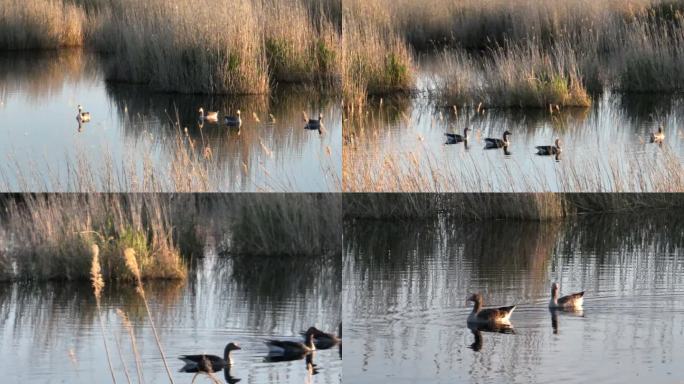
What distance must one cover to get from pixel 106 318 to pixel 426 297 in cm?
223

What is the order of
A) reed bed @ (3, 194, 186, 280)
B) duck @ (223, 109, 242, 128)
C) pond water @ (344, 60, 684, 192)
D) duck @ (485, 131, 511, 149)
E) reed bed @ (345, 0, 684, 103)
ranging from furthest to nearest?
reed bed @ (345, 0, 684, 103)
duck @ (223, 109, 242, 128)
duck @ (485, 131, 511, 149)
reed bed @ (3, 194, 186, 280)
pond water @ (344, 60, 684, 192)

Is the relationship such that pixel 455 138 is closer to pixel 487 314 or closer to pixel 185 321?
pixel 487 314

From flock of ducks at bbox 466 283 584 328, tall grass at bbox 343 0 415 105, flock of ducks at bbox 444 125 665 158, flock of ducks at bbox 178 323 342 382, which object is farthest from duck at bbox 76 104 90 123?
flock of ducks at bbox 466 283 584 328

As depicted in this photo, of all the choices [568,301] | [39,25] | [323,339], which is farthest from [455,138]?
[39,25]

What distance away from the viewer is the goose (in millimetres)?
7066

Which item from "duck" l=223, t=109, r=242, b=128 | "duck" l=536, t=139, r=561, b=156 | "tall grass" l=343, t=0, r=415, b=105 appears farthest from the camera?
"tall grass" l=343, t=0, r=415, b=105

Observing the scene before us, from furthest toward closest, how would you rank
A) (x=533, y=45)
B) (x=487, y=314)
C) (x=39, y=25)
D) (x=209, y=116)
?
(x=39, y=25) → (x=533, y=45) → (x=209, y=116) → (x=487, y=314)

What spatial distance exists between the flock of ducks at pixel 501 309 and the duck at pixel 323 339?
85 cm

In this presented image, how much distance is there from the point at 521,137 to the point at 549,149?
936 millimetres

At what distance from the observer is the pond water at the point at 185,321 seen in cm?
648

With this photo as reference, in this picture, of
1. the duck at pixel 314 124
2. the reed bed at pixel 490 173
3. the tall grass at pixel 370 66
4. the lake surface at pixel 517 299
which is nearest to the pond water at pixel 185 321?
the lake surface at pixel 517 299

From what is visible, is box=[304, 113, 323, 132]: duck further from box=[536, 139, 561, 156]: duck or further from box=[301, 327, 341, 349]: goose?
box=[301, 327, 341, 349]: goose

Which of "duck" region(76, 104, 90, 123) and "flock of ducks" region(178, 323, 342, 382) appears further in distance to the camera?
"duck" region(76, 104, 90, 123)

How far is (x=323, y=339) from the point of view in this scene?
7.12 m
